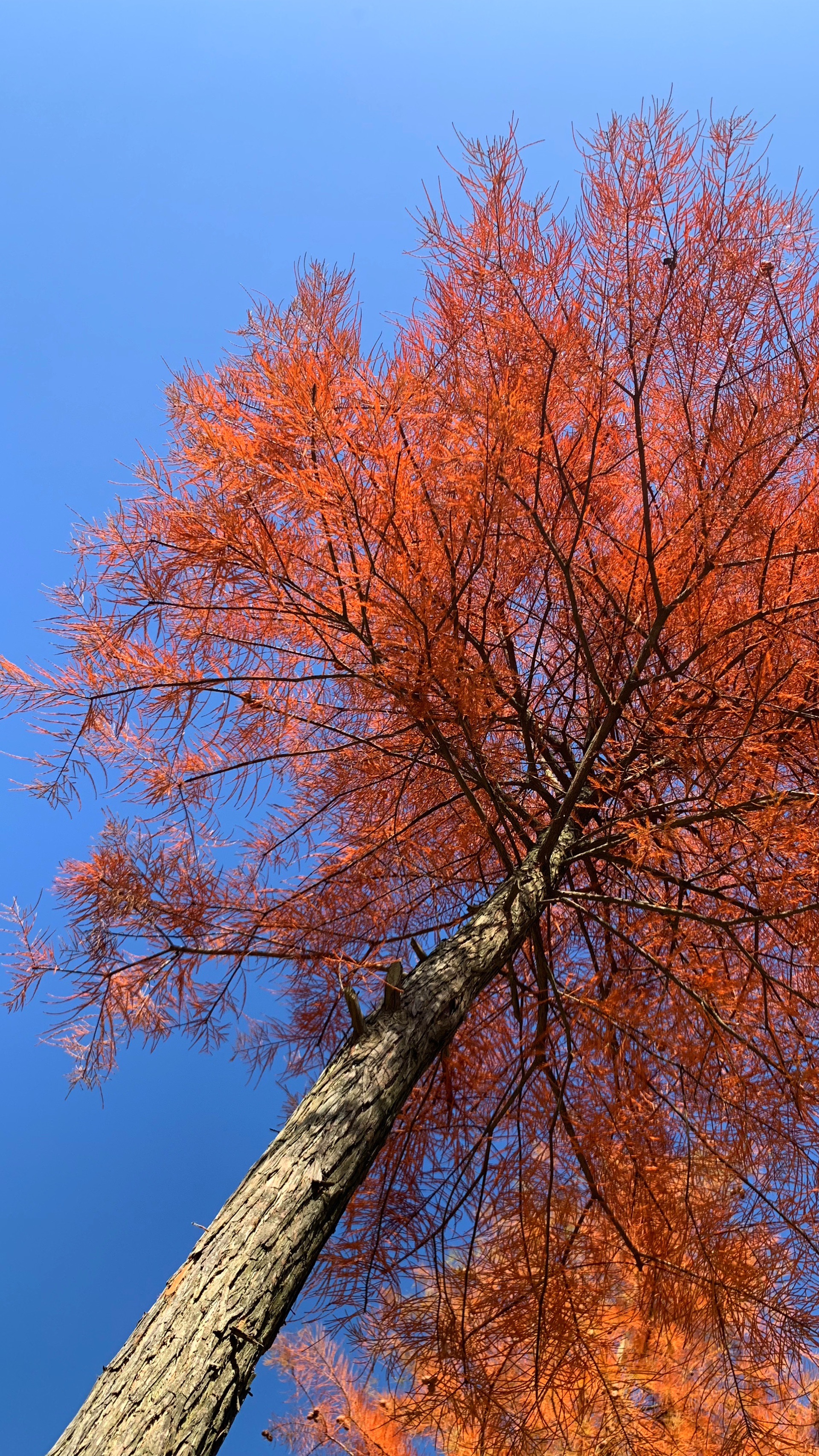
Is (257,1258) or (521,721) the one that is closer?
(257,1258)

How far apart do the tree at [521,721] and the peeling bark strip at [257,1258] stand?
0.02 meters

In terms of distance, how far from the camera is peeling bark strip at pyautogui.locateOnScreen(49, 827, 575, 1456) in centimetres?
127

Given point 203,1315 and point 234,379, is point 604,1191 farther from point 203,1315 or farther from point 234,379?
point 234,379

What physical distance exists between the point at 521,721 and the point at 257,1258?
6.07 ft

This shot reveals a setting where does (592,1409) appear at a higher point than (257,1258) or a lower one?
lower

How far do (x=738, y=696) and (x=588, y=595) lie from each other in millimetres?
700

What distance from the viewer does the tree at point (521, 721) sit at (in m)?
2.30

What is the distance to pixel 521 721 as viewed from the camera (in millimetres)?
2943

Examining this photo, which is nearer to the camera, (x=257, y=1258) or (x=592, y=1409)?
(x=257, y=1258)

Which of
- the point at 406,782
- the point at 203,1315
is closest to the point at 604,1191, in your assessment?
the point at 406,782

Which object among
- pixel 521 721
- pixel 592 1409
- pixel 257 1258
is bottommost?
pixel 592 1409

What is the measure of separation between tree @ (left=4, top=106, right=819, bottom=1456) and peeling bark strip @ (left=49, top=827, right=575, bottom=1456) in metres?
0.02

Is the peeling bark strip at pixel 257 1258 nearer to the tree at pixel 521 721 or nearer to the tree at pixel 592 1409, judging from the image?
the tree at pixel 521 721

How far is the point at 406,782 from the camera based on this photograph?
3094 mm
